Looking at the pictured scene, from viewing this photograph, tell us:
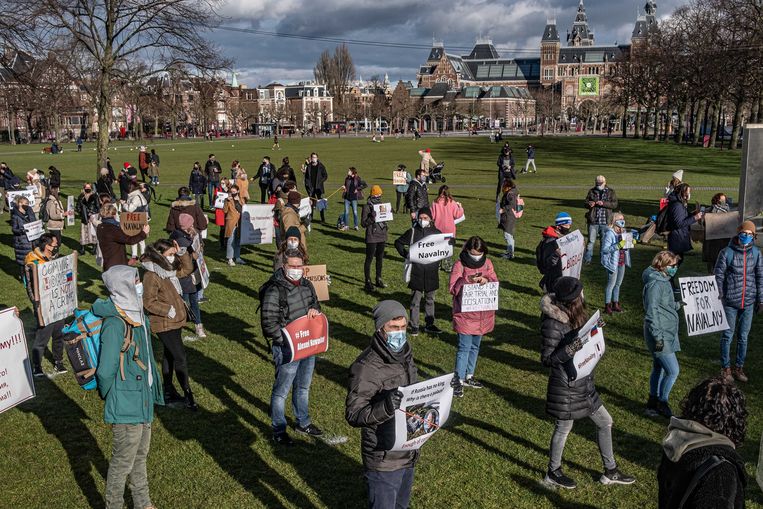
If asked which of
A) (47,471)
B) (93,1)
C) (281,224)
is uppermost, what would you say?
(93,1)

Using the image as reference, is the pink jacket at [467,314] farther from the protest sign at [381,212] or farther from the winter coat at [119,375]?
the protest sign at [381,212]

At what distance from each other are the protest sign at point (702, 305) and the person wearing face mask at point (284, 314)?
465 centimetres

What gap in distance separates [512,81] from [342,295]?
182 m

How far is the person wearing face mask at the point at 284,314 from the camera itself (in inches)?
268

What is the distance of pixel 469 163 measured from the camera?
4631cm

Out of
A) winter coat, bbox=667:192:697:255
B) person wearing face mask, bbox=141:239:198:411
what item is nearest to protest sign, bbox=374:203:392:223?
person wearing face mask, bbox=141:239:198:411

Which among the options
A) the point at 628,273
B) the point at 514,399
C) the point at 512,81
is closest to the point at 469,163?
the point at 628,273

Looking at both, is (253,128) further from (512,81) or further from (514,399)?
(514,399)

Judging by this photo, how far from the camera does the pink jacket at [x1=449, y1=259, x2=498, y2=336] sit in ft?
26.3

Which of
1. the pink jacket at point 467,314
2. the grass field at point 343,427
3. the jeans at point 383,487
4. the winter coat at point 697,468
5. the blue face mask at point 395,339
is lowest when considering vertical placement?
the grass field at point 343,427

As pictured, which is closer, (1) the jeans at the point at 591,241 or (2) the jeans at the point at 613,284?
(2) the jeans at the point at 613,284

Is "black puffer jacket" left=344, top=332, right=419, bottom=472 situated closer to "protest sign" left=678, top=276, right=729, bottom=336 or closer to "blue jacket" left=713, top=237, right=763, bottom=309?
"protest sign" left=678, top=276, right=729, bottom=336

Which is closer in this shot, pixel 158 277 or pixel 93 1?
pixel 158 277

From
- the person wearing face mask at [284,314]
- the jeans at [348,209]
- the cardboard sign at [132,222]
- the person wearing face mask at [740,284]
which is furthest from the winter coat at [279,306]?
the jeans at [348,209]
